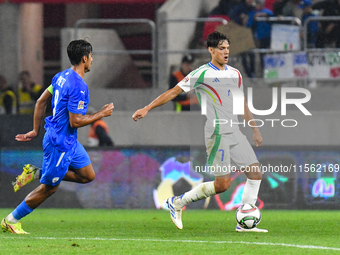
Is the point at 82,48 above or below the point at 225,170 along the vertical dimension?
above

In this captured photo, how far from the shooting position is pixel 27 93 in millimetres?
11984

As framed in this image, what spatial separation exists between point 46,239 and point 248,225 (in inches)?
79.9

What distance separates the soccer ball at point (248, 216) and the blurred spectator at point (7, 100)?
6.21 meters

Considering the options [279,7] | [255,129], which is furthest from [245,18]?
[255,129]

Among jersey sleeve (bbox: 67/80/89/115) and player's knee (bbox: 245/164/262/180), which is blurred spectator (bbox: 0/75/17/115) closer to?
jersey sleeve (bbox: 67/80/89/115)

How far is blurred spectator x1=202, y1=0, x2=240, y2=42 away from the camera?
467 inches

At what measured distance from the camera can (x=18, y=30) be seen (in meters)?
12.5

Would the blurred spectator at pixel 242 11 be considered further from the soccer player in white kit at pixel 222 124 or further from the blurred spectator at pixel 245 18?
the soccer player in white kit at pixel 222 124

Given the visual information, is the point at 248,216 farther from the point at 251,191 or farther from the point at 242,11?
the point at 242,11

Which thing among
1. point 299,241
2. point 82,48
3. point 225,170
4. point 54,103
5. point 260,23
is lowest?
point 299,241

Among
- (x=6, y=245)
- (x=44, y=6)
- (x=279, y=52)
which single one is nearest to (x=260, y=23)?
(x=279, y=52)

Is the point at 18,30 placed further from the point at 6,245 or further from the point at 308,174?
the point at 6,245

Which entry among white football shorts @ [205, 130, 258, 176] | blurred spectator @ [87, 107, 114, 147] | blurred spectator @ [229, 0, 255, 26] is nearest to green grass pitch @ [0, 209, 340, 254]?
white football shorts @ [205, 130, 258, 176]

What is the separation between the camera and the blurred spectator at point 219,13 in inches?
467
